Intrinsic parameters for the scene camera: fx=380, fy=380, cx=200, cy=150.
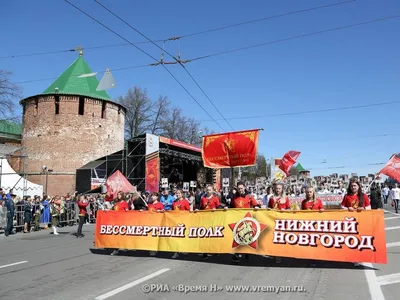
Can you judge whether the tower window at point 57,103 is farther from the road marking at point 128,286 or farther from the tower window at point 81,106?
the road marking at point 128,286

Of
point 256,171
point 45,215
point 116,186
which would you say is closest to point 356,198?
point 116,186

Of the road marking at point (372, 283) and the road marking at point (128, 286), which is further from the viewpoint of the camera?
the road marking at point (128, 286)

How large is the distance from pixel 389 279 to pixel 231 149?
Result: 6.73 meters

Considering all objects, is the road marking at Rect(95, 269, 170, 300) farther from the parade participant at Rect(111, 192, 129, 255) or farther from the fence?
the fence

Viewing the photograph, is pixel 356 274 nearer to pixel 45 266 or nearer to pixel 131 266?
pixel 131 266

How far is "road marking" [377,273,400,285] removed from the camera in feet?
20.6

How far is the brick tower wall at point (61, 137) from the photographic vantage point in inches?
1526

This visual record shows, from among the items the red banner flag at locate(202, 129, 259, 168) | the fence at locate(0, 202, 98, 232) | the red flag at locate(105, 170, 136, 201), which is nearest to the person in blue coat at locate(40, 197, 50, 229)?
the fence at locate(0, 202, 98, 232)

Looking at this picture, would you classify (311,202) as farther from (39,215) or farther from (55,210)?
(39,215)

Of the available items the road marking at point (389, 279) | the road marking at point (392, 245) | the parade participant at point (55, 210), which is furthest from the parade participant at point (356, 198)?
the parade participant at point (55, 210)

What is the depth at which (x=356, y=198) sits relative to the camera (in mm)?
8211

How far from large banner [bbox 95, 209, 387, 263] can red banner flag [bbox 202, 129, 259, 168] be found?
154 inches

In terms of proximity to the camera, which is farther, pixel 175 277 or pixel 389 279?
pixel 175 277

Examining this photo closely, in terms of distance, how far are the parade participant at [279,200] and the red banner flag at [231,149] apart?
3177 mm
